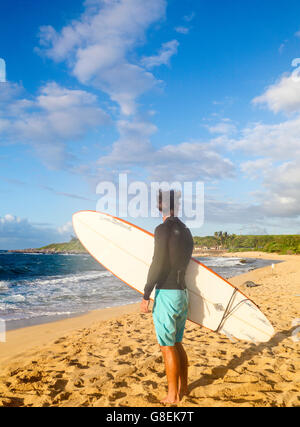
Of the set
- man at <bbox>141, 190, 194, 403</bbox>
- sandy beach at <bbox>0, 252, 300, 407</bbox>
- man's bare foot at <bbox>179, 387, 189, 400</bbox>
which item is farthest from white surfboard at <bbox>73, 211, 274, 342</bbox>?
man at <bbox>141, 190, 194, 403</bbox>

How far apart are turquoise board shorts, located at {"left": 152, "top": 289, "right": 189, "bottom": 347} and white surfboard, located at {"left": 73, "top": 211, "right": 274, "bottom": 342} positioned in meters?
1.07

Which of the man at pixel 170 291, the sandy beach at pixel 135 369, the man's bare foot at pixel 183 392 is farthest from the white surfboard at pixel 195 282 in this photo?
the man at pixel 170 291

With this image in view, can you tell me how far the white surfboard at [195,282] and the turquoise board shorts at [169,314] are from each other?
107 cm

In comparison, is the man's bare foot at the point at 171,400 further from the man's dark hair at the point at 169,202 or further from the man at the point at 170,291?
the man's dark hair at the point at 169,202

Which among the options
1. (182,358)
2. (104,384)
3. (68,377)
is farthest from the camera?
(68,377)

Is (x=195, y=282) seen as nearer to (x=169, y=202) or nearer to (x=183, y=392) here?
(x=183, y=392)

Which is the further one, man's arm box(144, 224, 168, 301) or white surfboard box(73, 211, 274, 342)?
white surfboard box(73, 211, 274, 342)

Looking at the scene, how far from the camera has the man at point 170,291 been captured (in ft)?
7.71

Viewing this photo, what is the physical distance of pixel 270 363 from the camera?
345 centimetres

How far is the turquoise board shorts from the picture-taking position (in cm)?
234

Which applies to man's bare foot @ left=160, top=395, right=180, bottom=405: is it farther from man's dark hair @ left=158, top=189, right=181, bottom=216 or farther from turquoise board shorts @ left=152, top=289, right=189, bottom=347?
man's dark hair @ left=158, top=189, right=181, bottom=216
